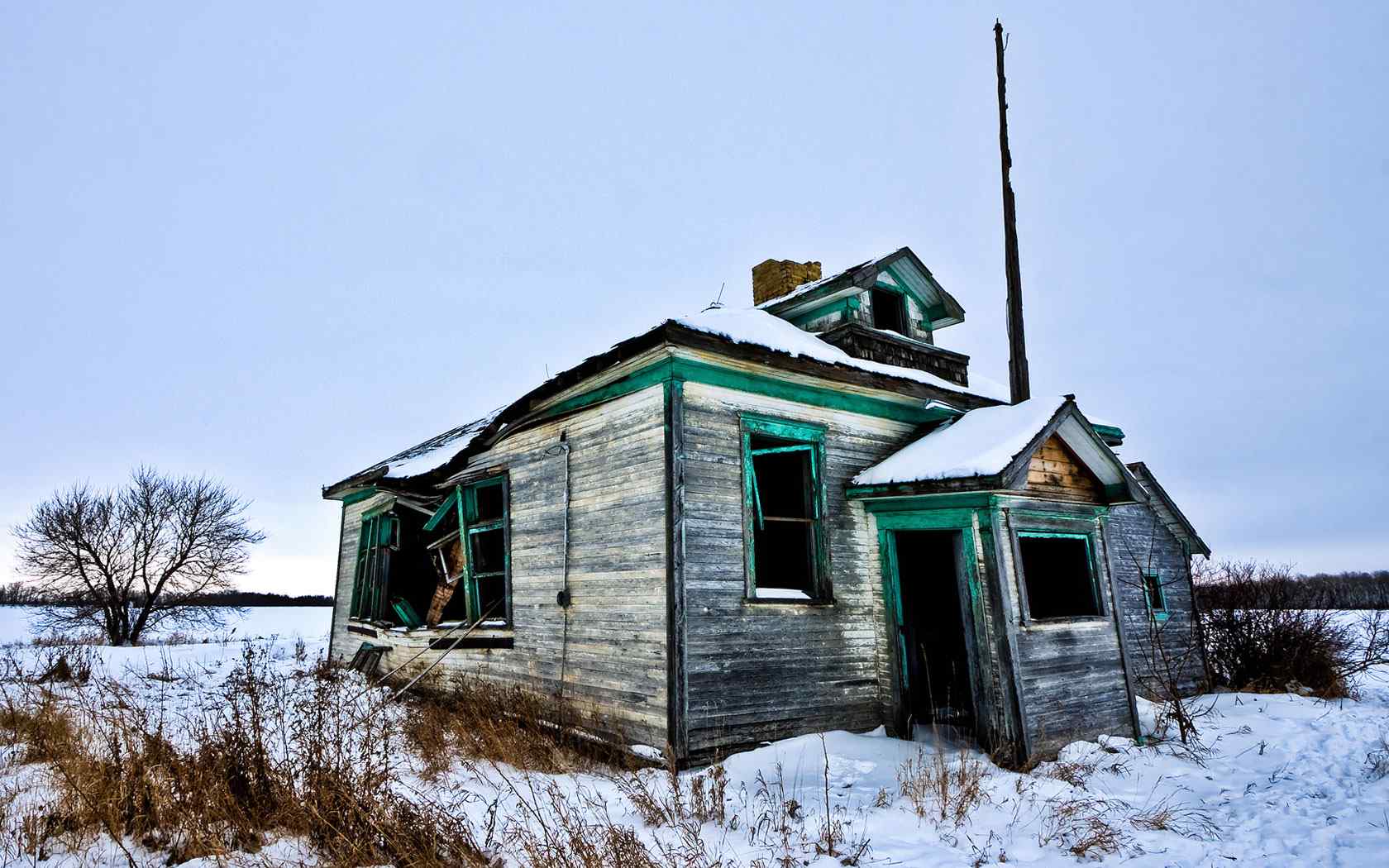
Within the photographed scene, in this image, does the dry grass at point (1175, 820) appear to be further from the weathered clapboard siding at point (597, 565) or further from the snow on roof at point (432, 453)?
the snow on roof at point (432, 453)

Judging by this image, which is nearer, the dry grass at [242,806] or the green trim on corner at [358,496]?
the dry grass at [242,806]

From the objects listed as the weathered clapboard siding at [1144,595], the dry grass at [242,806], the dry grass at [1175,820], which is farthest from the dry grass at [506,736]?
the weathered clapboard siding at [1144,595]

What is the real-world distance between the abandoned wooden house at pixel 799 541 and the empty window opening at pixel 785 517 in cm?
5

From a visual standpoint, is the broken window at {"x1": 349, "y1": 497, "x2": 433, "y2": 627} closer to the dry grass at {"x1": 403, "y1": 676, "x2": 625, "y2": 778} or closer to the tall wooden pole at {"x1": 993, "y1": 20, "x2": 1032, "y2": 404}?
the dry grass at {"x1": 403, "y1": 676, "x2": 625, "y2": 778}

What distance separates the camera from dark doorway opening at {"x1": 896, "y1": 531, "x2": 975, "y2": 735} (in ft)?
28.9

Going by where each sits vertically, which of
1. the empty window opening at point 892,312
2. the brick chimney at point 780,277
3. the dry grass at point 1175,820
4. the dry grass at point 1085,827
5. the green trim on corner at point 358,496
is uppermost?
the brick chimney at point 780,277

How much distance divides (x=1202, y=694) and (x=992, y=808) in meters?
9.05

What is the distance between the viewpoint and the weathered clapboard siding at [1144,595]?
12.1 metres

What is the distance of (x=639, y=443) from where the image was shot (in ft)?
25.2

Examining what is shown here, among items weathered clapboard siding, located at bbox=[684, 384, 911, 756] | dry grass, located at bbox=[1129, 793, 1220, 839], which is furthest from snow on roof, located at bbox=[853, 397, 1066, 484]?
dry grass, located at bbox=[1129, 793, 1220, 839]

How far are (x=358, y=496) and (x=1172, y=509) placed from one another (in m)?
16.7

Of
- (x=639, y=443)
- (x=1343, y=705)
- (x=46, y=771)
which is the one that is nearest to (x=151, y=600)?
(x=46, y=771)

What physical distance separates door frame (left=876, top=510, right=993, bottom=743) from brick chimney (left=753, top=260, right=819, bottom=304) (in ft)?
16.7

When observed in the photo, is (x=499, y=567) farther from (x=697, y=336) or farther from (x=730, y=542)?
(x=697, y=336)
